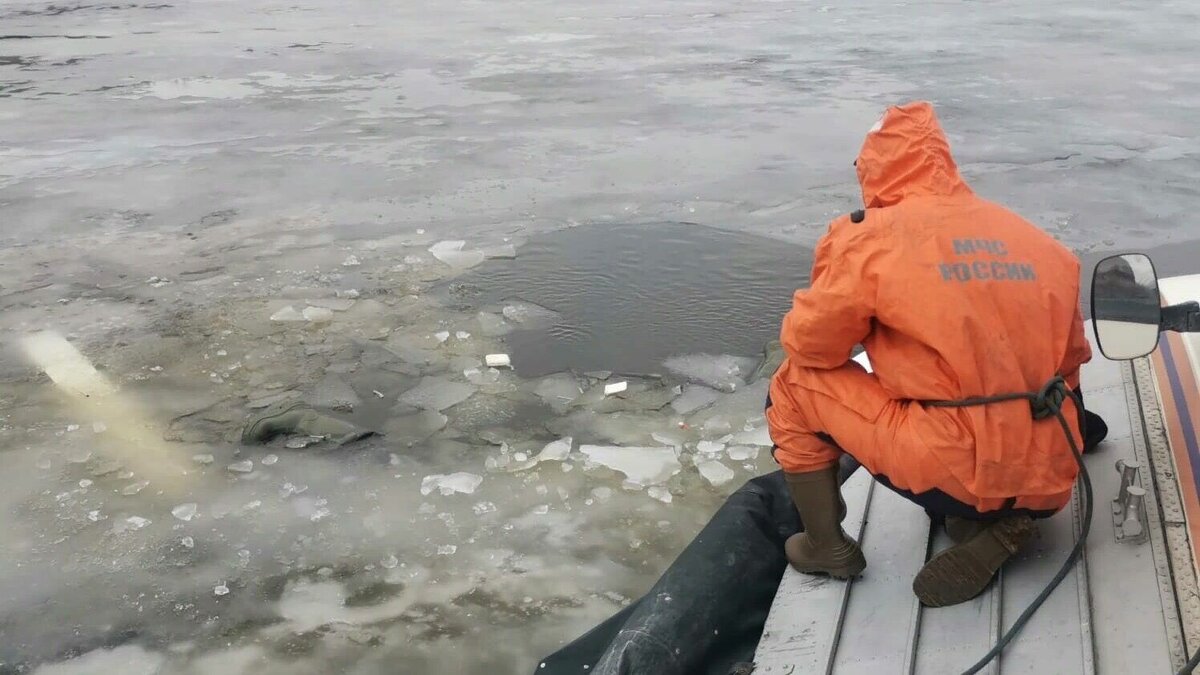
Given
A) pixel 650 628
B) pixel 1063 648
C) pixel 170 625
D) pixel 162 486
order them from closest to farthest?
pixel 1063 648
pixel 650 628
pixel 170 625
pixel 162 486

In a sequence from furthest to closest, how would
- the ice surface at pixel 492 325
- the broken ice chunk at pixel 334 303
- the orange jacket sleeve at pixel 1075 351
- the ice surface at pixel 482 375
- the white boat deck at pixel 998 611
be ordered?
1. the broken ice chunk at pixel 334 303
2. the ice surface at pixel 492 325
3. the ice surface at pixel 482 375
4. the orange jacket sleeve at pixel 1075 351
5. the white boat deck at pixel 998 611

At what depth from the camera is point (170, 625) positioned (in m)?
3.24

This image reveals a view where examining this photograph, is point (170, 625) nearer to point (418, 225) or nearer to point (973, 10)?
point (418, 225)

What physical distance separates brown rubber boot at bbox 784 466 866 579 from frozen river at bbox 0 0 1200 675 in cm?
88

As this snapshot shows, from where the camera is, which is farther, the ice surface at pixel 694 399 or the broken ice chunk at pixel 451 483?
the ice surface at pixel 694 399

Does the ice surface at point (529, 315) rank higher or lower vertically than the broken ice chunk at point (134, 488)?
lower

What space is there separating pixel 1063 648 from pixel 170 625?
2543 millimetres

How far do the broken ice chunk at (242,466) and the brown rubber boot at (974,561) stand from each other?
271 cm

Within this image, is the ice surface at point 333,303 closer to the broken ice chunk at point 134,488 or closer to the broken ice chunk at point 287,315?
the broken ice chunk at point 287,315

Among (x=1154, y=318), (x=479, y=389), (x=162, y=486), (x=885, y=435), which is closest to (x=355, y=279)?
(x=479, y=389)

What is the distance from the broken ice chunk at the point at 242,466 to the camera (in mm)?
4086

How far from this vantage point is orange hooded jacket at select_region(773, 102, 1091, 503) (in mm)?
2252

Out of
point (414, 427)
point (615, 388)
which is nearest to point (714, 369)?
point (615, 388)

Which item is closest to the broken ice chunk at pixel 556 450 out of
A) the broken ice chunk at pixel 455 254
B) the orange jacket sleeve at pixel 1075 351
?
the orange jacket sleeve at pixel 1075 351
